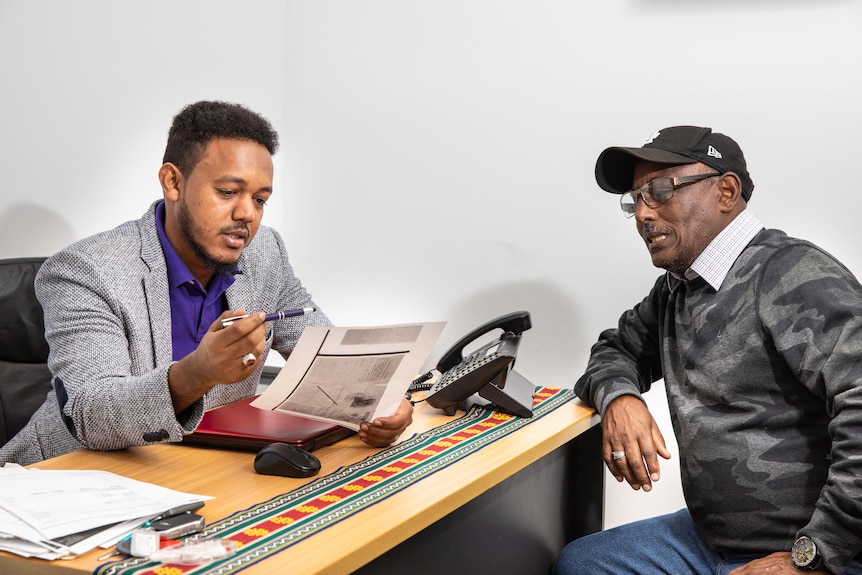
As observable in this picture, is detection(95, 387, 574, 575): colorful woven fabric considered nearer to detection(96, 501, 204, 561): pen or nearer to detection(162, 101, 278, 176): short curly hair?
detection(96, 501, 204, 561): pen

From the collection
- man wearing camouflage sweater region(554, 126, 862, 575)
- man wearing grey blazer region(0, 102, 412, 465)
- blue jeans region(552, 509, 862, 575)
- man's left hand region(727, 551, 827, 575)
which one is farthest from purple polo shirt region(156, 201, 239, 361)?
man's left hand region(727, 551, 827, 575)

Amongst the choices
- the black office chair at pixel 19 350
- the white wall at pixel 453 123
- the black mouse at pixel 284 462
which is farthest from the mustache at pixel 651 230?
the black office chair at pixel 19 350

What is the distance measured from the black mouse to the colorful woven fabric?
0.03 metres

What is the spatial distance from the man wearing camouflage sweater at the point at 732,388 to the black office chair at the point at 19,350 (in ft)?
4.29

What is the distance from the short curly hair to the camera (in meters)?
1.89

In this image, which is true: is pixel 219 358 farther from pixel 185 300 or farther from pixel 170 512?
pixel 185 300

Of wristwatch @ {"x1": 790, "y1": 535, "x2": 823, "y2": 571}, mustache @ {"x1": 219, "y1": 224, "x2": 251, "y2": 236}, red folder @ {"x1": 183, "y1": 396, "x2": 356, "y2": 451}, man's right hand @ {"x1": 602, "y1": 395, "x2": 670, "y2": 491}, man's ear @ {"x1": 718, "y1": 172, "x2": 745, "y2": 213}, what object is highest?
man's ear @ {"x1": 718, "y1": 172, "x2": 745, "y2": 213}

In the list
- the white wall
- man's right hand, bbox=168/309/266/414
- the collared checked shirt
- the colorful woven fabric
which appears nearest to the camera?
A: the colorful woven fabric

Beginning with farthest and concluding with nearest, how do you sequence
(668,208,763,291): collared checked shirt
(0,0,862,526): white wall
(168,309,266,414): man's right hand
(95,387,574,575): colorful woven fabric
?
(0,0,862,526): white wall < (668,208,763,291): collared checked shirt < (168,309,266,414): man's right hand < (95,387,574,575): colorful woven fabric

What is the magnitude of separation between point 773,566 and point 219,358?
1.09m

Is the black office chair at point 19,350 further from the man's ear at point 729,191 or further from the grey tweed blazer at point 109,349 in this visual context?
the man's ear at point 729,191

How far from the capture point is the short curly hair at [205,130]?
1.89m

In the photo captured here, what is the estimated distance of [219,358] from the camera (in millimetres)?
1450

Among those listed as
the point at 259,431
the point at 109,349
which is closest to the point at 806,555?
the point at 259,431
